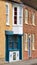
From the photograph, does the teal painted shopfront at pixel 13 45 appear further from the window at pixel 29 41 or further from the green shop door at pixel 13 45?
the window at pixel 29 41

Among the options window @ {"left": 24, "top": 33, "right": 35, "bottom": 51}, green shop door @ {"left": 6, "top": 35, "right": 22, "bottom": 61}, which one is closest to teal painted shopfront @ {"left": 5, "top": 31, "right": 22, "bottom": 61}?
green shop door @ {"left": 6, "top": 35, "right": 22, "bottom": 61}

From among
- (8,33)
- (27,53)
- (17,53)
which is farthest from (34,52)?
(8,33)

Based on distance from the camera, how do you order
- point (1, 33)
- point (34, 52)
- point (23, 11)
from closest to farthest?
point (1, 33) < point (23, 11) < point (34, 52)

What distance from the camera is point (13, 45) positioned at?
3825 centimetres

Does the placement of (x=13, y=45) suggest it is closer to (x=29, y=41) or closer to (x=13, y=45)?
(x=13, y=45)

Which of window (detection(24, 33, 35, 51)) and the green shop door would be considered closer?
the green shop door

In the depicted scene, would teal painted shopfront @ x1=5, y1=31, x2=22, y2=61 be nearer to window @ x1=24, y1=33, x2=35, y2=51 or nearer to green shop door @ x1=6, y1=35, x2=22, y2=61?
green shop door @ x1=6, y1=35, x2=22, y2=61

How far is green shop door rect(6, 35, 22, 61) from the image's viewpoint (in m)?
36.7

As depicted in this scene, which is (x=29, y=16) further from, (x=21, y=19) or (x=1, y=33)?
(x=1, y=33)

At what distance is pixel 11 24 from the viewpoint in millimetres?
37844

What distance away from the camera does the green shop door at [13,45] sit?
36719mm

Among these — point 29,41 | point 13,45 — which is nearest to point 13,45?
point 13,45

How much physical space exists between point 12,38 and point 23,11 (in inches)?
163

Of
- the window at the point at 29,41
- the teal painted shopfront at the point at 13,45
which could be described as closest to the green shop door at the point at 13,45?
the teal painted shopfront at the point at 13,45
